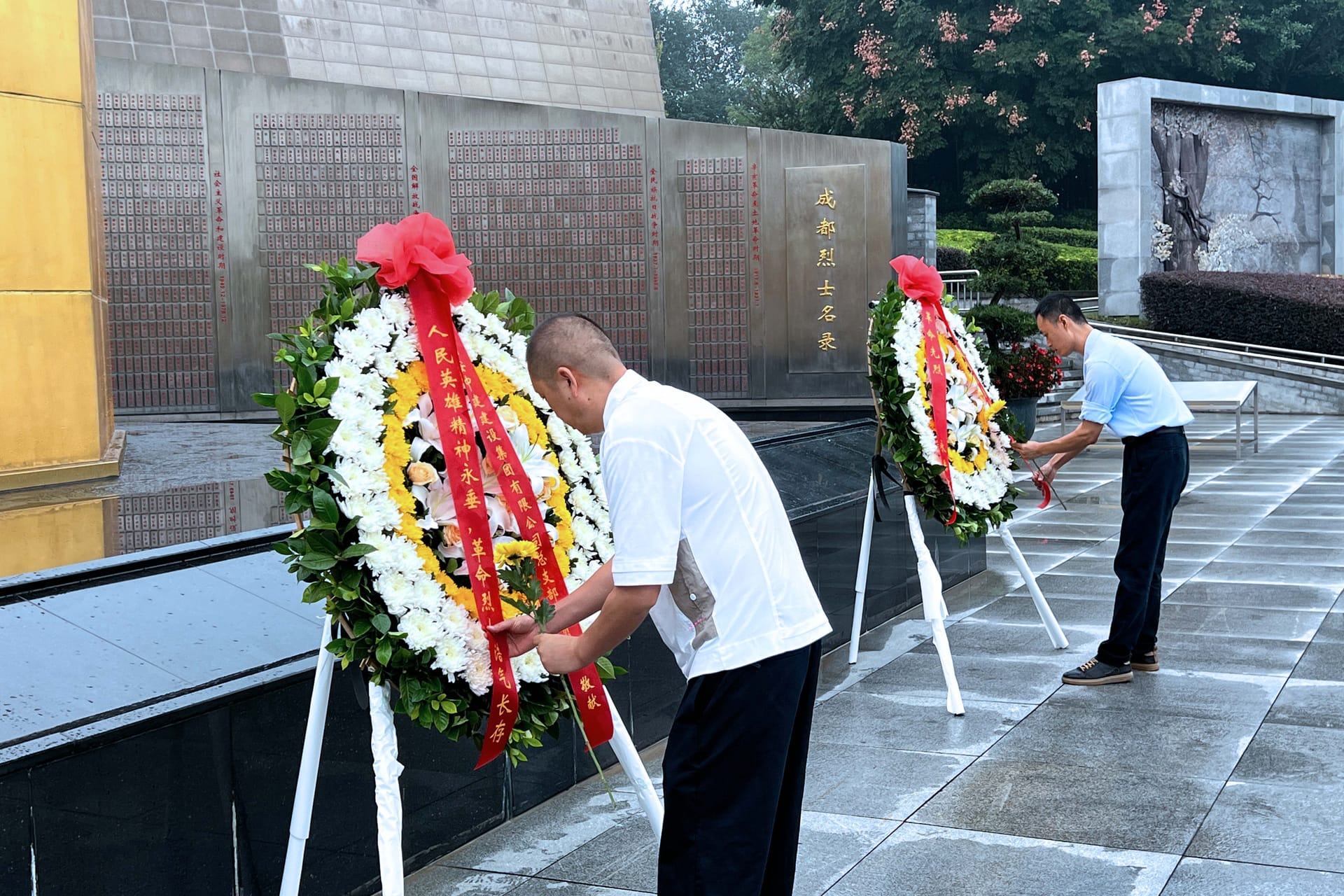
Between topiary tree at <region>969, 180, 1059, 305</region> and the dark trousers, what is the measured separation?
609 inches

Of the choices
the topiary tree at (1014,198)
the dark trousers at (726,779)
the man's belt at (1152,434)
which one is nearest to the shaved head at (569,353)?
the dark trousers at (726,779)

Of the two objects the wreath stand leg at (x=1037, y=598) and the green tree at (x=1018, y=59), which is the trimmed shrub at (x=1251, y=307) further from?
the wreath stand leg at (x=1037, y=598)

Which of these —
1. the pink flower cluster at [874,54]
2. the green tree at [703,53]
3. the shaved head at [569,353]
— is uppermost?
the green tree at [703,53]

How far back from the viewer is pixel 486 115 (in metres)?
11.9

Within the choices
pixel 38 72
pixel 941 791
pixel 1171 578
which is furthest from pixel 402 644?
pixel 1171 578

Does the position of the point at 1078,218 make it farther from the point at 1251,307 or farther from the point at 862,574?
the point at 862,574

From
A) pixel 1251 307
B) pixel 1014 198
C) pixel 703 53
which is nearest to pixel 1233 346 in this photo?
pixel 1251 307

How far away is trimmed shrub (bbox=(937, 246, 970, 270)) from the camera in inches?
1088

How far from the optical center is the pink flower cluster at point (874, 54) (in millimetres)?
32344

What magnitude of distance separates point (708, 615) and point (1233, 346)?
20439mm

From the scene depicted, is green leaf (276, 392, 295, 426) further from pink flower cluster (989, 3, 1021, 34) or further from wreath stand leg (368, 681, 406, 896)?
pink flower cluster (989, 3, 1021, 34)

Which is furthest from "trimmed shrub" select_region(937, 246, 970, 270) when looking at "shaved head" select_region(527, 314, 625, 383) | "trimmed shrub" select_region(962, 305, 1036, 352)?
"shaved head" select_region(527, 314, 625, 383)

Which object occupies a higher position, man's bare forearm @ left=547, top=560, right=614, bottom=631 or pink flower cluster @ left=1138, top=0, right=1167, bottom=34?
pink flower cluster @ left=1138, top=0, right=1167, bottom=34

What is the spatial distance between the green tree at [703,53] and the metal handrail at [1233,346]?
28.9m
